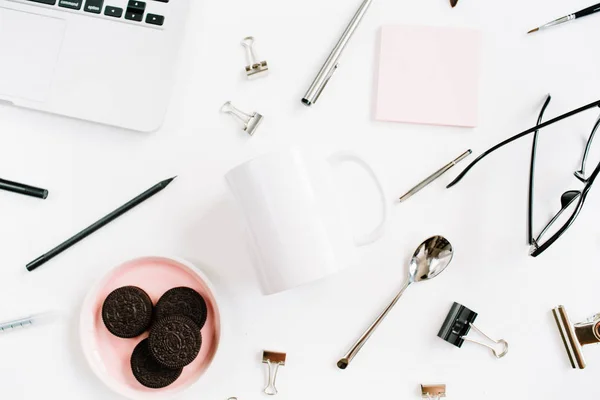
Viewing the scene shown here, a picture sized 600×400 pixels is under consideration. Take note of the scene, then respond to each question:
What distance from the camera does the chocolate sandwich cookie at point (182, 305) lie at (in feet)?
1.71

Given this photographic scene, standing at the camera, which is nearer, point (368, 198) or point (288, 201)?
point (288, 201)

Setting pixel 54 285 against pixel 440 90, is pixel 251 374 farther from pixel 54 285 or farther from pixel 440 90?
pixel 440 90

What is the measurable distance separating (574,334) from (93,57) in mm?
631

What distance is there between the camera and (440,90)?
0.55m

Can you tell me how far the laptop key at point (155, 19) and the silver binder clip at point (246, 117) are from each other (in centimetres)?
11

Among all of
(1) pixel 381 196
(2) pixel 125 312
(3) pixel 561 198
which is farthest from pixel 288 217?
(3) pixel 561 198

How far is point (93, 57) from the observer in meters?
0.54

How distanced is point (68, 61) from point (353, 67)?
12.8 inches

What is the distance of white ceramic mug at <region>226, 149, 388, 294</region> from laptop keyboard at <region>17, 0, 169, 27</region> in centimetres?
21

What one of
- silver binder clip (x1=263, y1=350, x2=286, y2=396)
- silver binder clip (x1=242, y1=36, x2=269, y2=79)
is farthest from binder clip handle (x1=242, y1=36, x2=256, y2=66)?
silver binder clip (x1=263, y1=350, x2=286, y2=396)

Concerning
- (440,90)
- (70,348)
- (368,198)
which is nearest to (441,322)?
(368,198)

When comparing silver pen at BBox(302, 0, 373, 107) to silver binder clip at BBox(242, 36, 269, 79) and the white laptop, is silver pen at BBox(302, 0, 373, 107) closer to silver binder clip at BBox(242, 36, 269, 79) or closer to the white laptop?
silver binder clip at BBox(242, 36, 269, 79)

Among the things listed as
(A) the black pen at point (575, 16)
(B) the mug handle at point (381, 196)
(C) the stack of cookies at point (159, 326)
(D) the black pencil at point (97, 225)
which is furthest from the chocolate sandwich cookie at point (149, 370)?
(A) the black pen at point (575, 16)

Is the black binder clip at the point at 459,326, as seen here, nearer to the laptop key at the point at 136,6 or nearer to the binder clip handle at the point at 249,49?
the binder clip handle at the point at 249,49
